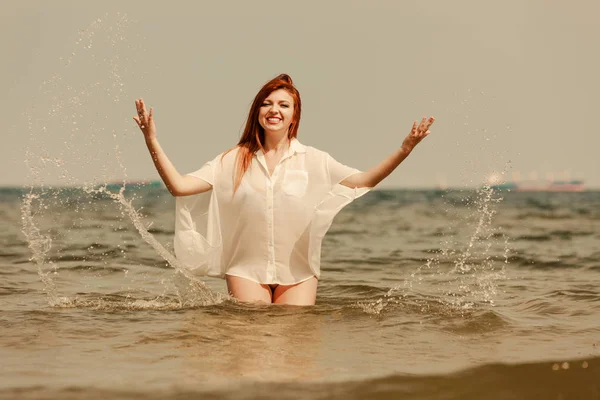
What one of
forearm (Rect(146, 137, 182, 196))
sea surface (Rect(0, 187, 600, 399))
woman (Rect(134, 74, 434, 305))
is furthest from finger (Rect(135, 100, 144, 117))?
sea surface (Rect(0, 187, 600, 399))

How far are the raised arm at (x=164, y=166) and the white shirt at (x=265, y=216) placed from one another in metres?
0.09

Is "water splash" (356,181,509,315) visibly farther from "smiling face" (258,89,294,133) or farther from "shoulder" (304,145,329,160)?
"smiling face" (258,89,294,133)

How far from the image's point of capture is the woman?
666 cm

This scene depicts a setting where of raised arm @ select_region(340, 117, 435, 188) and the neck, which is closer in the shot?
raised arm @ select_region(340, 117, 435, 188)

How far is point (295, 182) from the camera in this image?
672cm

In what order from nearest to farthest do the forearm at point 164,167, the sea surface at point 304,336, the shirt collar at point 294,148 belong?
1. the sea surface at point 304,336
2. the forearm at point 164,167
3. the shirt collar at point 294,148

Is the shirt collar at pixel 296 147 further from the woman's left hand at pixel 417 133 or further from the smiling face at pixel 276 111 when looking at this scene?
the woman's left hand at pixel 417 133

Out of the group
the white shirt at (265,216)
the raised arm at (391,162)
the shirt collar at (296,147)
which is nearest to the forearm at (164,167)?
the white shirt at (265,216)

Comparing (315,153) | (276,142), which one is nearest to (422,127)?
(315,153)

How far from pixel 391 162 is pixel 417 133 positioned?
326 millimetres

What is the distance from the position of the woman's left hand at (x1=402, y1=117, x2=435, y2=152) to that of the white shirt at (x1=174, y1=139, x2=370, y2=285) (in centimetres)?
61

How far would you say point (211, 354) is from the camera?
204 inches

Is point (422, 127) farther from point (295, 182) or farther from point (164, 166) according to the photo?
point (164, 166)

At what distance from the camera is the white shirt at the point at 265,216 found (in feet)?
21.9
